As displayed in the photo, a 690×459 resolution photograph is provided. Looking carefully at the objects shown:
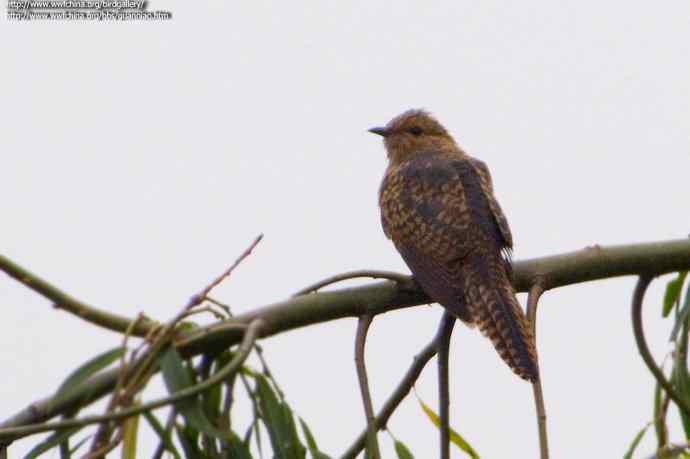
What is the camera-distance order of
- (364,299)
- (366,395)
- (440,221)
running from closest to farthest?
1. (366,395)
2. (364,299)
3. (440,221)

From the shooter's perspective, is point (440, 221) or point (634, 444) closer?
point (634, 444)

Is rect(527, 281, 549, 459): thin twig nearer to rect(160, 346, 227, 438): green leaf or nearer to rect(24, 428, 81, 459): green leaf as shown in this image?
rect(160, 346, 227, 438): green leaf

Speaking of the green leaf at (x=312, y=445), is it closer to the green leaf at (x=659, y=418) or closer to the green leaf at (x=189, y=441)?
the green leaf at (x=189, y=441)

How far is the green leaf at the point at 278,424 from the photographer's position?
9.58 feet

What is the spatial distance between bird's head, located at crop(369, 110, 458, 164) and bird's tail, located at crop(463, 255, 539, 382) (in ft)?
7.86

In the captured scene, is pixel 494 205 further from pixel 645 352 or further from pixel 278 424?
pixel 278 424

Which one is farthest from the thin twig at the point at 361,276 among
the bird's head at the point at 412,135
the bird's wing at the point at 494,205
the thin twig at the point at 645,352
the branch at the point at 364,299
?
the bird's head at the point at 412,135

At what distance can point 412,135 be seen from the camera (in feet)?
23.3

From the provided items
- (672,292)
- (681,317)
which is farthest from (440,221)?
(681,317)

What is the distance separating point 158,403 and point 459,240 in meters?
2.89

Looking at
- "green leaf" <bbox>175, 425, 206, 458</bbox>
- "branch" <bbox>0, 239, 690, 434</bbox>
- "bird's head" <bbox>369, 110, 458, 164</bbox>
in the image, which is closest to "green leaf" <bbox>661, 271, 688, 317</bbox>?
"branch" <bbox>0, 239, 690, 434</bbox>

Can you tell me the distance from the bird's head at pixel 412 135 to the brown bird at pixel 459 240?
0.34 m

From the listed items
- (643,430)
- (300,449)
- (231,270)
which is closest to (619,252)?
(643,430)

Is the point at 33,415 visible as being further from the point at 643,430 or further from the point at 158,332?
the point at 643,430
